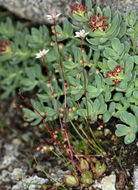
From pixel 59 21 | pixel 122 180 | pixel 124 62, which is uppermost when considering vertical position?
pixel 59 21

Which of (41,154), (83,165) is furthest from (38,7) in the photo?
(83,165)

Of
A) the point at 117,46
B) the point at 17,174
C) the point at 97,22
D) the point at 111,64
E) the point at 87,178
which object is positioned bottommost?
the point at 17,174

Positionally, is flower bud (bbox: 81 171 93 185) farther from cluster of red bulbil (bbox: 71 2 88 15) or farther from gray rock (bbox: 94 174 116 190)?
cluster of red bulbil (bbox: 71 2 88 15)

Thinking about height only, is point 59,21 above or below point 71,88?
above

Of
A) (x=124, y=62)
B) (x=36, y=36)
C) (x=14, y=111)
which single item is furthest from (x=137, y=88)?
(x=14, y=111)

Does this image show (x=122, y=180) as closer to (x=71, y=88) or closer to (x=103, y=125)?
(x=103, y=125)

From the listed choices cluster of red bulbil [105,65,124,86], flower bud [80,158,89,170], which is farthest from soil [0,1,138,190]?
cluster of red bulbil [105,65,124,86]

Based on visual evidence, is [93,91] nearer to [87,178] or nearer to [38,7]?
[87,178]

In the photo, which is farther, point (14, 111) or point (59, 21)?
point (14, 111)
